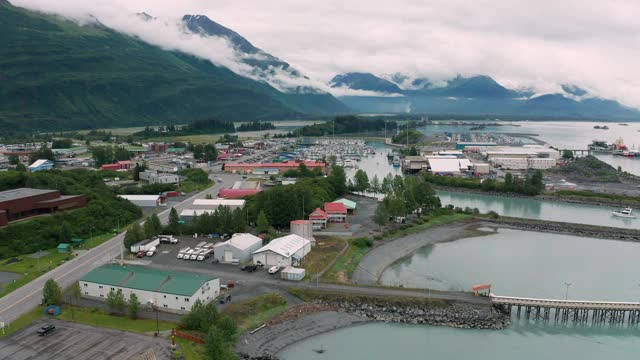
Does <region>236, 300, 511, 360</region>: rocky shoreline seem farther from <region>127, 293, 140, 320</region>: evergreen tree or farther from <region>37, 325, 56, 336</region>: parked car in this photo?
<region>37, 325, 56, 336</region>: parked car

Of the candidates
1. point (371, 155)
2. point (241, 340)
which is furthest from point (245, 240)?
point (371, 155)

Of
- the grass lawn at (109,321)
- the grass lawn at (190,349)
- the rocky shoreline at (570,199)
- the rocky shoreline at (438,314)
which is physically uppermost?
the rocky shoreline at (570,199)

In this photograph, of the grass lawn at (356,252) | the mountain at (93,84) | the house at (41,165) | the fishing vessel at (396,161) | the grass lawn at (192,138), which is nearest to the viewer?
the grass lawn at (356,252)

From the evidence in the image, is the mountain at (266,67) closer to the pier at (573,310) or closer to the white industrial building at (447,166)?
the white industrial building at (447,166)

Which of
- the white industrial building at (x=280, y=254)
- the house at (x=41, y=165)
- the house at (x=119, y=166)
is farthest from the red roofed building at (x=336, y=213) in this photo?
the house at (x=41, y=165)

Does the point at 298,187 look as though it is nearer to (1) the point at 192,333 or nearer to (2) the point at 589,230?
(1) the point at 192,333

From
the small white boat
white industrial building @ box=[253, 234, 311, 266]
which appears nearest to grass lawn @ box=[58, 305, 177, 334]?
white industrial building @ box=[253, 234, 311, 266]

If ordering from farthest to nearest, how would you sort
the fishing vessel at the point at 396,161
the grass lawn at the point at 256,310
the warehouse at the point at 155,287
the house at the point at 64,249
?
1. the fishing vessel at the point at 396,161
2. the house at the point at 64,249
3. the warehouse at the point at 155,287
4. the grass lawn at the point at 256,310
